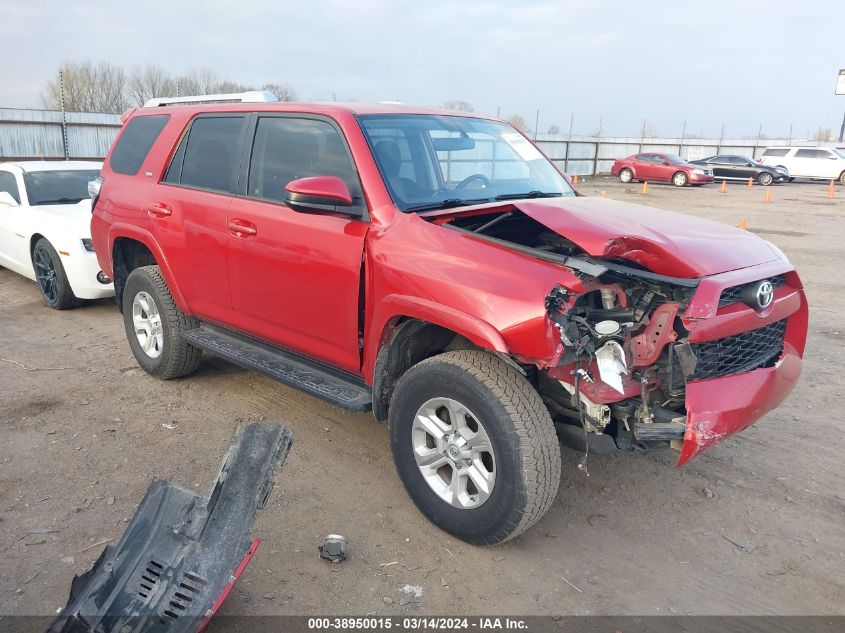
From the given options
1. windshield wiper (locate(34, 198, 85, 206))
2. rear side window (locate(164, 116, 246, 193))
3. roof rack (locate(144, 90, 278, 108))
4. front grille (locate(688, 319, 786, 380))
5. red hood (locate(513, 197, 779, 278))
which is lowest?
windshield wiper (locate(34, 198, 85, 206))

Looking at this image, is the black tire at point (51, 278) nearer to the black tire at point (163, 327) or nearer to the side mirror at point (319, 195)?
the black tire at point (163, 327)

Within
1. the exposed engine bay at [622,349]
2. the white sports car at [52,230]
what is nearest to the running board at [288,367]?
the exposed engine bay at [622,349]

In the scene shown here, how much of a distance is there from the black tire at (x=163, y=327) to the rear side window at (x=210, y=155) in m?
0.79

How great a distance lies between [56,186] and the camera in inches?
309

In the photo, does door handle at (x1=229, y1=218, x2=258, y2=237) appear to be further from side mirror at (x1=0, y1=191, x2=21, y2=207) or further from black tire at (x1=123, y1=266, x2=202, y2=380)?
side mirror at (x1=0, y1=191, x2=21, y2=207)

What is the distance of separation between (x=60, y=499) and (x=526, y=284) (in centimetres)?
275

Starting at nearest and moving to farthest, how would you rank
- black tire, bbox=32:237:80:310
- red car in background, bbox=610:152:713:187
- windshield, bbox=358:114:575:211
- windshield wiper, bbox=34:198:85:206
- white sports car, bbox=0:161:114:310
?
windshield, bbox=358:114:575:211
white sports car, bbox=0:161:114:310
black tire, bbox=32:237:80:310
windshield wiper, bbox=34:198:85:206
red car in background, bbox=610:152:713:187

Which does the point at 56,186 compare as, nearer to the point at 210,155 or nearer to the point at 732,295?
the point at 210,155

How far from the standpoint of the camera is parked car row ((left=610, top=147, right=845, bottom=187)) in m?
29.4

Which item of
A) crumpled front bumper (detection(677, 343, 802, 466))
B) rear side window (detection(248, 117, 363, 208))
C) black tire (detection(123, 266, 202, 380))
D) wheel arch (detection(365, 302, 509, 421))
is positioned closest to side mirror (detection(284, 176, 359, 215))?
rear side window (detection(248, 117, 363, 208))

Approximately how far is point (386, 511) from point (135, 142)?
3.66 metres

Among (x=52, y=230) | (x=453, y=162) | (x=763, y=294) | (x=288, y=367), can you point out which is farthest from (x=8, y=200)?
(x=763, y=294)

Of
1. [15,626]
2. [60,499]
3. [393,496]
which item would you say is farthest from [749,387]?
[60,499]

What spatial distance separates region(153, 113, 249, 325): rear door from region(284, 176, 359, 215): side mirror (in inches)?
36.6
